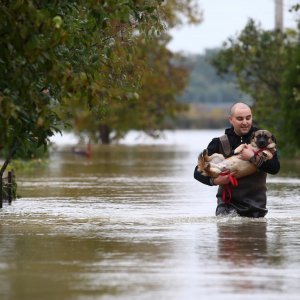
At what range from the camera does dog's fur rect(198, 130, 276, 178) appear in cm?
1761

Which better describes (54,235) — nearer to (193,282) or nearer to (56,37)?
(56,37)

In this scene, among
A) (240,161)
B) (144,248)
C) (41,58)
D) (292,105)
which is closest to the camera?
(144,248)

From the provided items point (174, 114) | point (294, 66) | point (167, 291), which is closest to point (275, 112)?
point (294, 66)

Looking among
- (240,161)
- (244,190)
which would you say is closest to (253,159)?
(240,161)

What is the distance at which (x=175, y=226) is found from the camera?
1773 cm

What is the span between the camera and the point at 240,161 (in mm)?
17719

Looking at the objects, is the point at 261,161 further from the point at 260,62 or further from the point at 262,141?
the point at 260,62

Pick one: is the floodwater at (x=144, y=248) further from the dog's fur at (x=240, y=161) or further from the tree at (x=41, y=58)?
the tree at (x=41, y=58)

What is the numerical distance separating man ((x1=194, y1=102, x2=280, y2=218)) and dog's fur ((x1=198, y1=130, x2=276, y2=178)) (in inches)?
3.0

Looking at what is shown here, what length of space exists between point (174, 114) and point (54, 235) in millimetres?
68811

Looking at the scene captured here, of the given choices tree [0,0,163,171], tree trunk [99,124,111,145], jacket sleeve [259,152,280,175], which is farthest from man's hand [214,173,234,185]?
tree trunk [99,124,111,145]

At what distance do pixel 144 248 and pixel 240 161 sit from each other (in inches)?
130

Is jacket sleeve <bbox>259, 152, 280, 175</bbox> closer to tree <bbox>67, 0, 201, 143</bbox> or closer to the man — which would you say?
the man

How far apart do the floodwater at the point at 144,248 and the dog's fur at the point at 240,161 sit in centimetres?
66
